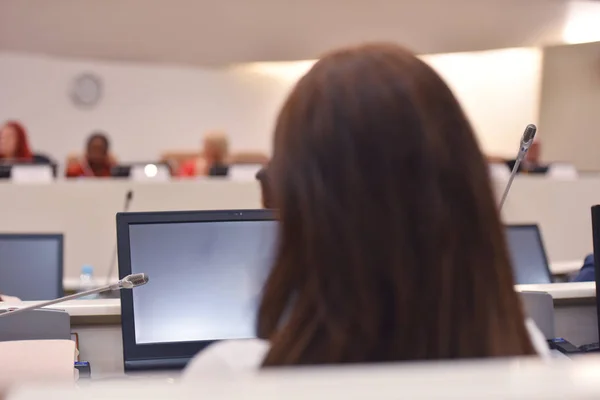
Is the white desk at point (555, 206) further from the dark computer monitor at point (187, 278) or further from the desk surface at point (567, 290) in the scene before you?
the dark computer monitor at point (187, 278)

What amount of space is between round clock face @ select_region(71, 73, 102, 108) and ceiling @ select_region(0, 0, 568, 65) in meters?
0.24

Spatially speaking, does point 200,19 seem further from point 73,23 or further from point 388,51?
point 388,51

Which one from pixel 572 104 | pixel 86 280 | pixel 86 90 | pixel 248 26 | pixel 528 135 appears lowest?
pixel 86 280

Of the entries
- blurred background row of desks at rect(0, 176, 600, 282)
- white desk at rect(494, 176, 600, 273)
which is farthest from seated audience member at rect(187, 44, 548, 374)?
white desk at rect(494, 176, 600, 273)

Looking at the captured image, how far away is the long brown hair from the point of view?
0.63m

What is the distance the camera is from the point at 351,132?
633mm

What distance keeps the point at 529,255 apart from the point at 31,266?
5.16 ft

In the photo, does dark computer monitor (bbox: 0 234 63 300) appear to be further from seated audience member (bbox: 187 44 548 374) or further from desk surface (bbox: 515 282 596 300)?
seated audience member (bbox: 187 44 548 374)

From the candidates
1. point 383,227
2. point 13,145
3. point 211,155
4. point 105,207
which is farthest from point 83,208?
point 383,227

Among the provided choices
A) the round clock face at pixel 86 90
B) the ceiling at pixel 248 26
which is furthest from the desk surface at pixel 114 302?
the round clock face at pixel 86 90

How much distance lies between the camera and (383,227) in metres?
0.63

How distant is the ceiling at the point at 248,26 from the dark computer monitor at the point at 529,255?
558 cm

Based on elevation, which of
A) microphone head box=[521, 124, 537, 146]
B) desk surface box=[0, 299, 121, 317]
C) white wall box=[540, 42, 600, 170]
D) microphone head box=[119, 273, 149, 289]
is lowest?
desk surface box=[0, 299, 121, 317]

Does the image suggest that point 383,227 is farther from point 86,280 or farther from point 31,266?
point 86,280
